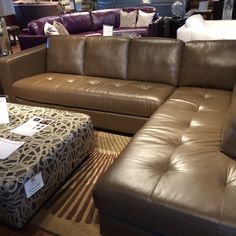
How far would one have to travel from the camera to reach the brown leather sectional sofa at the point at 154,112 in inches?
41.8

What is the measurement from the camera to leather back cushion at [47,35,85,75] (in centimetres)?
283

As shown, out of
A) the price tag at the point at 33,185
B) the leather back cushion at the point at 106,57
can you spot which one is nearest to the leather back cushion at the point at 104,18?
the leather back cushion at the point at 106,57

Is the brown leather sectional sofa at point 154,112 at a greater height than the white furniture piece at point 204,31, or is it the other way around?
the white furniture piece at point 204,31

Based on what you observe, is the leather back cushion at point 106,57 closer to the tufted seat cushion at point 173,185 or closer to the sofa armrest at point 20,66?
the sofa armrest at point 20,66

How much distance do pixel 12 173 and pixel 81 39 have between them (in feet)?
6.06

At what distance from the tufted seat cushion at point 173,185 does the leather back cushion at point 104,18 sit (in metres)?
4.89

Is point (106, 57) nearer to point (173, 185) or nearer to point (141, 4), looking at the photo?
point (173, 185)

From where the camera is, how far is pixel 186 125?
1628 mm

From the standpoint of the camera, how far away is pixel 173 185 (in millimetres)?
1114

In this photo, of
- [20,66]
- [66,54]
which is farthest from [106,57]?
[20,66]

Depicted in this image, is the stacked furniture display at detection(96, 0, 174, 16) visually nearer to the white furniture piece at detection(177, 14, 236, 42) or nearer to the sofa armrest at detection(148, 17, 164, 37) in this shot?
the sofa armrest at detection(148, 17, 164, 37)

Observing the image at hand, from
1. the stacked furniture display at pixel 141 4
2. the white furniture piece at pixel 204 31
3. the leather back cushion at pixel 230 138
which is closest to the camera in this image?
the leather back cushion at pixel 230 138

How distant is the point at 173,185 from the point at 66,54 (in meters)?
2.17

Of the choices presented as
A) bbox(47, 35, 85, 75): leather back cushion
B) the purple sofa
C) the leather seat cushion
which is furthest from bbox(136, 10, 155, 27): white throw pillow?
the leather seat cushion
